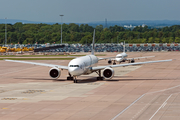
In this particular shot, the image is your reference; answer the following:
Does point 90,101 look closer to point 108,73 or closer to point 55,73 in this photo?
point 108,73

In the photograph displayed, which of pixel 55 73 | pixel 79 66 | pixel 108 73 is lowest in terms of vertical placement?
pixel 55 73

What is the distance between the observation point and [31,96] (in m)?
39.9

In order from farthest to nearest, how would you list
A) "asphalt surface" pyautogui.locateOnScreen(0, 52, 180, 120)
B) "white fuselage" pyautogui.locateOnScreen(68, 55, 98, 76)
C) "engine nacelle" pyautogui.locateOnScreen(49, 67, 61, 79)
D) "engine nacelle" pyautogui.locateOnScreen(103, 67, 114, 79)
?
"engine nacelle" pyautogui.locateOnScreen(49, 67, 61, 79) < "engine nacelle" pyautogui.locateOnScreen(103, 67, 114, 79) < "white fuselage" pyautogui.locateOnScreen(68, 55, 98, 76) < "asphalt surface" pyautogui.locateOnScreen(0, 52, 180, 120)

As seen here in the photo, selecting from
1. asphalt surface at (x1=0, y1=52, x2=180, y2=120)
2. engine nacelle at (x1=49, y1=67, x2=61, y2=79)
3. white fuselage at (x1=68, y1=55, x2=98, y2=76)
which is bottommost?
asphalt surface at (x1=0, y1=52, x2=180, y2=120)

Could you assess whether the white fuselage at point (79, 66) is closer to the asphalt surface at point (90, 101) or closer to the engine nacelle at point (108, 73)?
the asphalt surface at point (90, 101)

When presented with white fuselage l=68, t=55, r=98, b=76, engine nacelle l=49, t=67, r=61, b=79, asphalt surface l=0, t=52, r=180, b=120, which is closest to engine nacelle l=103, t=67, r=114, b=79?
asphalt surface l=0, t=52, r=180, b=120

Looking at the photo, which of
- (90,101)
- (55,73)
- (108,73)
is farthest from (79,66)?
(90,101)

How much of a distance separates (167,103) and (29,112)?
559 inches

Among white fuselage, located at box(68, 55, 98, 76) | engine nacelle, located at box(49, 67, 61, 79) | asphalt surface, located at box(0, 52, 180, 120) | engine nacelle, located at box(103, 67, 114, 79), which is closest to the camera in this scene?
asphalt surface, located at box(0, 52, 180, 120)

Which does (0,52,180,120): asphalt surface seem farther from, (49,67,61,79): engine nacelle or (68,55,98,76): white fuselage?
(49,67,61,79): engine nacelle

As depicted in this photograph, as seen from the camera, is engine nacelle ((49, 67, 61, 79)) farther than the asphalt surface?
Yes

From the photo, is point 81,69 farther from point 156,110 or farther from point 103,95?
point 156,110

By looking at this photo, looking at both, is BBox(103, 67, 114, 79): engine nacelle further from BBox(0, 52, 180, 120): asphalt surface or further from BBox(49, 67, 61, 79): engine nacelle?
BBox(49, 67, 61, 79): engine nacelle

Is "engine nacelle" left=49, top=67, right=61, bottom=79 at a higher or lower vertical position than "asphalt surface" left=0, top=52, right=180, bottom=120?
higher
